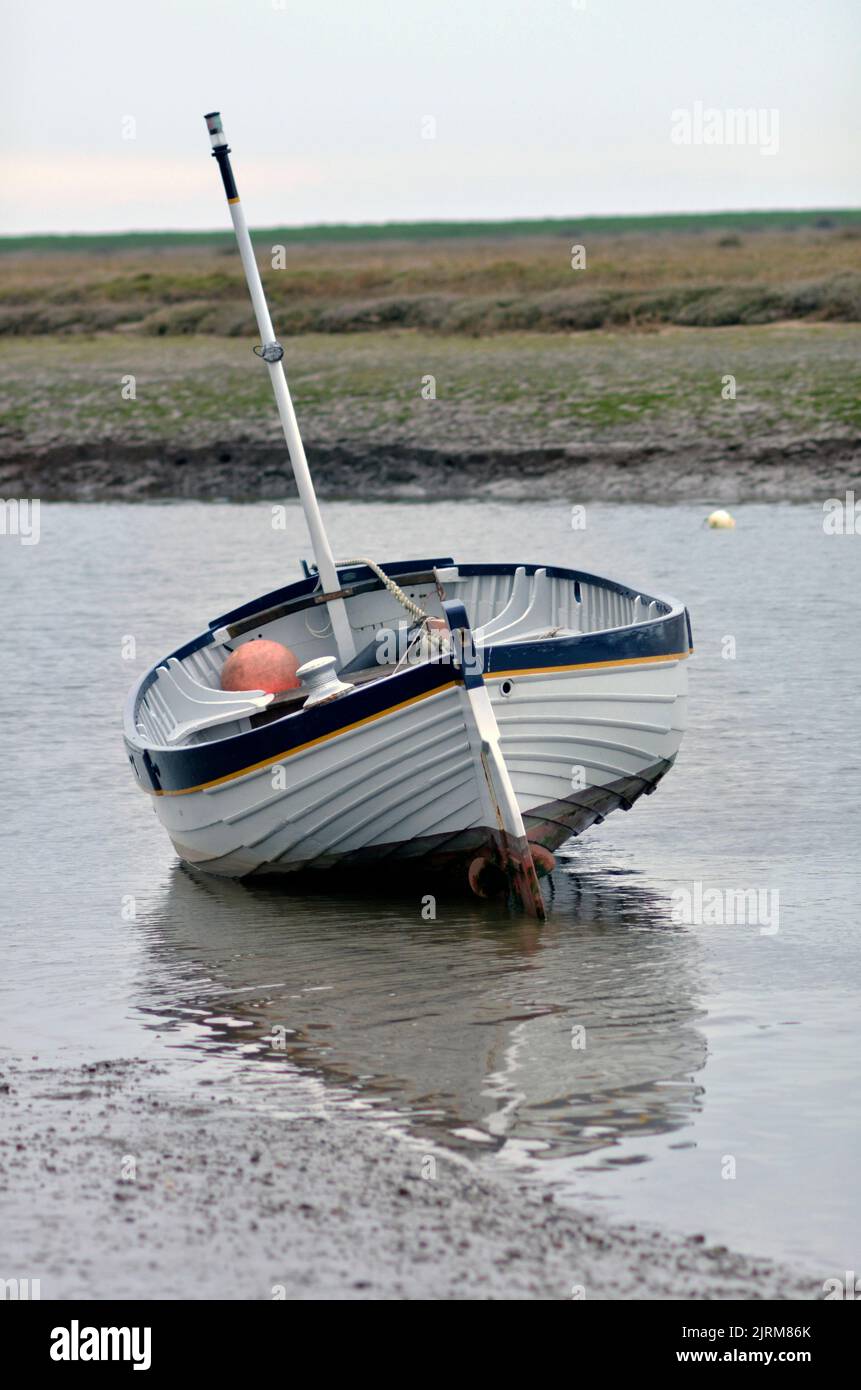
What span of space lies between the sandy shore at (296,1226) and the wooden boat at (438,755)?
11.7 feet

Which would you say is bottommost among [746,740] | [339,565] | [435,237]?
[746,740]

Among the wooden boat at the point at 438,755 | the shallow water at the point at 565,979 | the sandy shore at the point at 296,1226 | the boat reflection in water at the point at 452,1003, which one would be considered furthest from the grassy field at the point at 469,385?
the sandy shore at the point at 296,1226

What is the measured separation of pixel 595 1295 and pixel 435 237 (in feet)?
498

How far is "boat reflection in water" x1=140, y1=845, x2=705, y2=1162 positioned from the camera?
8.48 metres

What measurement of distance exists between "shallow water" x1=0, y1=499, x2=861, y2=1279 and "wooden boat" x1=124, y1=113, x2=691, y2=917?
0.42m

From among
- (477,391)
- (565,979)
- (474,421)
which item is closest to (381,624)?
(565,979)

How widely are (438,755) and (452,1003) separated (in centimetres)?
190

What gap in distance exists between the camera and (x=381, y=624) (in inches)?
610

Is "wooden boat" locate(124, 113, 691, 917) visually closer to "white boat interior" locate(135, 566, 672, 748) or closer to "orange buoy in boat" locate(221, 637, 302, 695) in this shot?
"white boat interior" locate(135, 566, 672, 748)

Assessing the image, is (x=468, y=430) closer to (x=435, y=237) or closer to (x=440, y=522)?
(x=440, y=522)

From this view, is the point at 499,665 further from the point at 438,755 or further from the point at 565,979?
the point at 565,979

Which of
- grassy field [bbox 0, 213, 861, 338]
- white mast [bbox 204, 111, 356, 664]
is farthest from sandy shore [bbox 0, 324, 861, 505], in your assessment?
white mast [bbox 204, 111, 356, 664]
